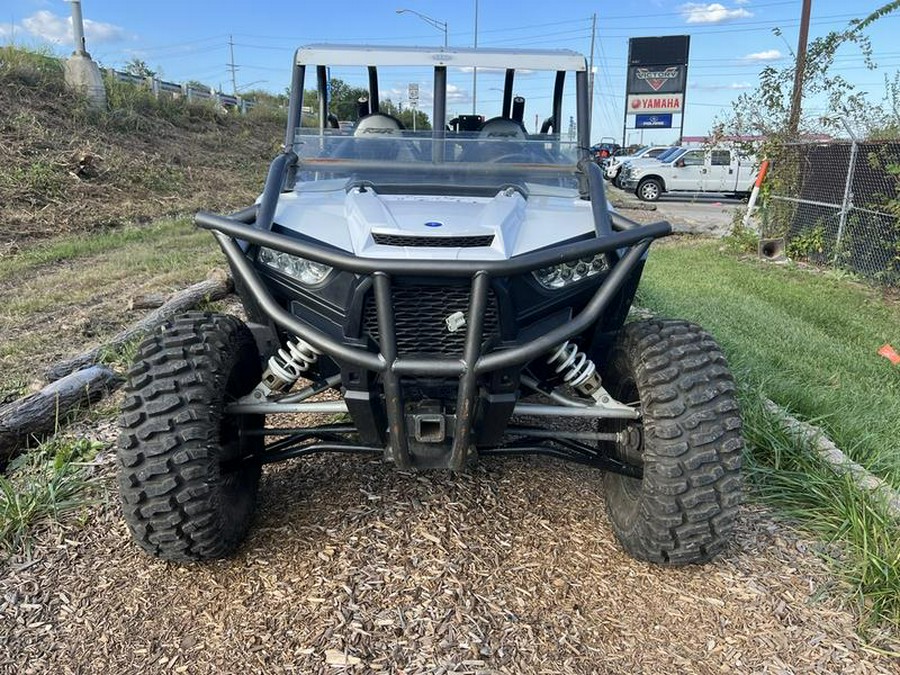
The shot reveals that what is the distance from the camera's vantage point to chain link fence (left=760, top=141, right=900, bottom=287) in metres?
8.46

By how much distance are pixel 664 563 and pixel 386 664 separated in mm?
1114

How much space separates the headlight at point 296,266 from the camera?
8.63 feet

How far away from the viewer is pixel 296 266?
8.82 ft

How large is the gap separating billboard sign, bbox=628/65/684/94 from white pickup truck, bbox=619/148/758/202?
12476 mm

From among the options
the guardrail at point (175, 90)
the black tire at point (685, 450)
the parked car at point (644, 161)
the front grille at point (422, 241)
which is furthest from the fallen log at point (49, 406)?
the parked car at point (644, 161)

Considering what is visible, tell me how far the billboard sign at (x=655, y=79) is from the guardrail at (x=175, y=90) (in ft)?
58.0

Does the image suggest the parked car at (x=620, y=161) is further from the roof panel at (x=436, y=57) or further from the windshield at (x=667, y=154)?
the roof panel at (x=436, y=57)

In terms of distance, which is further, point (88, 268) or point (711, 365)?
point (88, 268)

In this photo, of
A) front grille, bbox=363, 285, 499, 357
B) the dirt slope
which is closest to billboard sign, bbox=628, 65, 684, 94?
the dirt slope

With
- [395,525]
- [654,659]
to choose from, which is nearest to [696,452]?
[654,659]

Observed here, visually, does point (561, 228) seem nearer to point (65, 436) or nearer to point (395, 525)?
point (395, 525)

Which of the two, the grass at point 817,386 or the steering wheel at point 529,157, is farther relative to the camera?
the steering wheel at point 529,157

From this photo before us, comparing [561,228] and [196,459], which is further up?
[561,228]

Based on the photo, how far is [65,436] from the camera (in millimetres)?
3789
